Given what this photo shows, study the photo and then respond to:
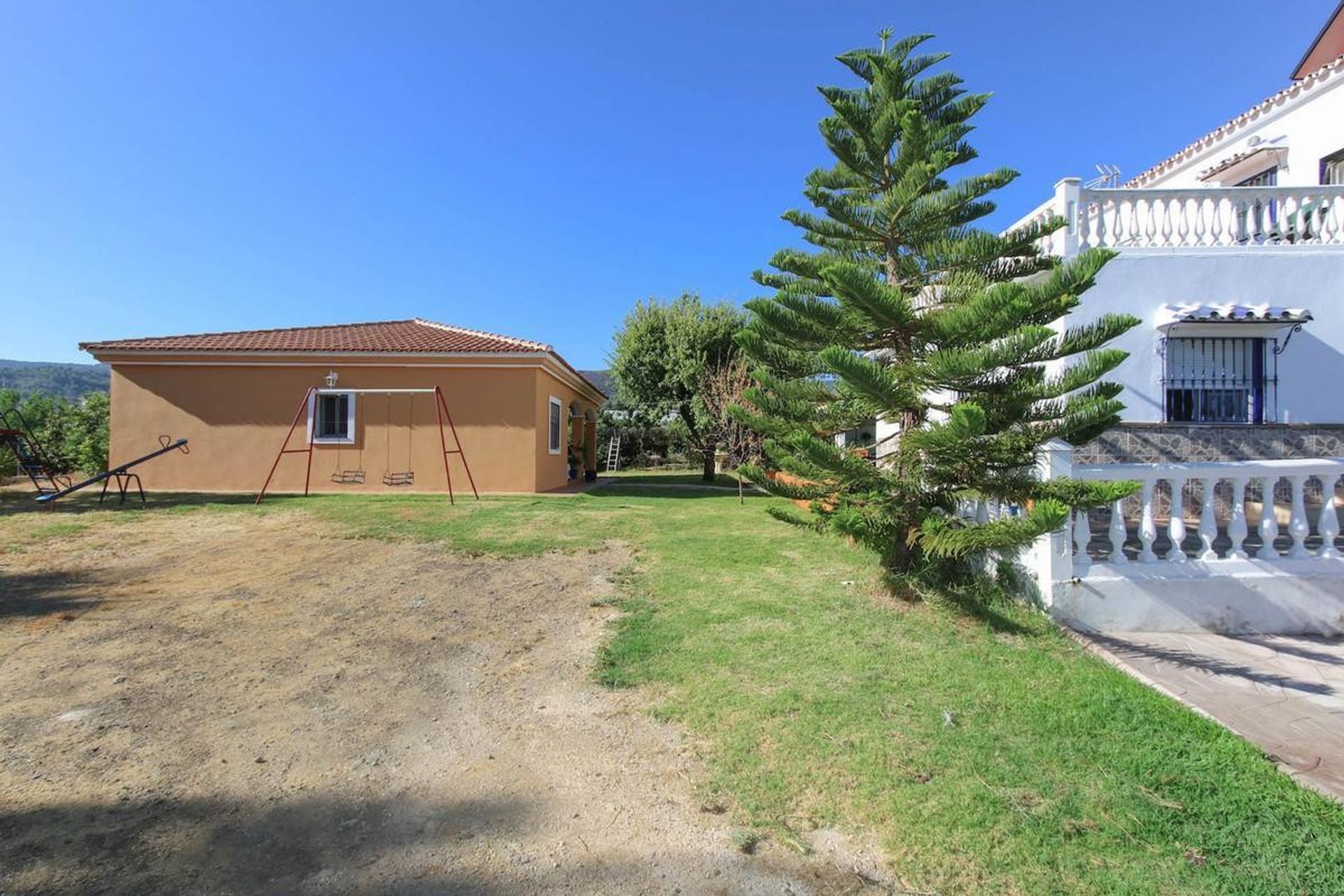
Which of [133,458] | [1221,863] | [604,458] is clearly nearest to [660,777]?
[1221,863]

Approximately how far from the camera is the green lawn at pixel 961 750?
6.75 feet

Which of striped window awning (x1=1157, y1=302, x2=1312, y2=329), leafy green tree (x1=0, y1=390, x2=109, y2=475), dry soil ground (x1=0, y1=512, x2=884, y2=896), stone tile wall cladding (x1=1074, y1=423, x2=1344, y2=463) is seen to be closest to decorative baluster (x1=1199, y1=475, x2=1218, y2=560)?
stone tile wall cladding (x1=1074, y1=423, x2=1344, y2=463)

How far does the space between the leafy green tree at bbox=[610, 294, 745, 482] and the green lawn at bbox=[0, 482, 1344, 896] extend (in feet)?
42.5

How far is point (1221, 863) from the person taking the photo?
6.74ft

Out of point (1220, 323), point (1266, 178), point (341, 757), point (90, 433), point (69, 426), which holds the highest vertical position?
point (1266, 178)

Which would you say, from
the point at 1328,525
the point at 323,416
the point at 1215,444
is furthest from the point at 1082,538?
the point at 323,416

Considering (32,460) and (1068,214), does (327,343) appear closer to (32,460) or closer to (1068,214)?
(32,460)

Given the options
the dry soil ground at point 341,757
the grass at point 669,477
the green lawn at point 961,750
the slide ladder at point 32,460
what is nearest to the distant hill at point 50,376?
the slide ladder at point 32,460

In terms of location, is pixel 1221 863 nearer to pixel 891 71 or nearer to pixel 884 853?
pixel 884 853

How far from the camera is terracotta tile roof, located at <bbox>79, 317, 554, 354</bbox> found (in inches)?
486

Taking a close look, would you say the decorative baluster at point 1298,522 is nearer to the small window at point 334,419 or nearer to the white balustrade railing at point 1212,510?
the white balustrade railing at point 1212,510

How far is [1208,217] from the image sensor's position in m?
7.35

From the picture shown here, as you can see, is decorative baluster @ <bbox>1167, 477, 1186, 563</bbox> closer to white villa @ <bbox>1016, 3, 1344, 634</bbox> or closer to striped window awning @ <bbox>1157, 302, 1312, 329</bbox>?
white villa @ <bbox>1016, 3, 1344, 634</bbox>

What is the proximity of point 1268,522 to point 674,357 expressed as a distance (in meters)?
15.0
